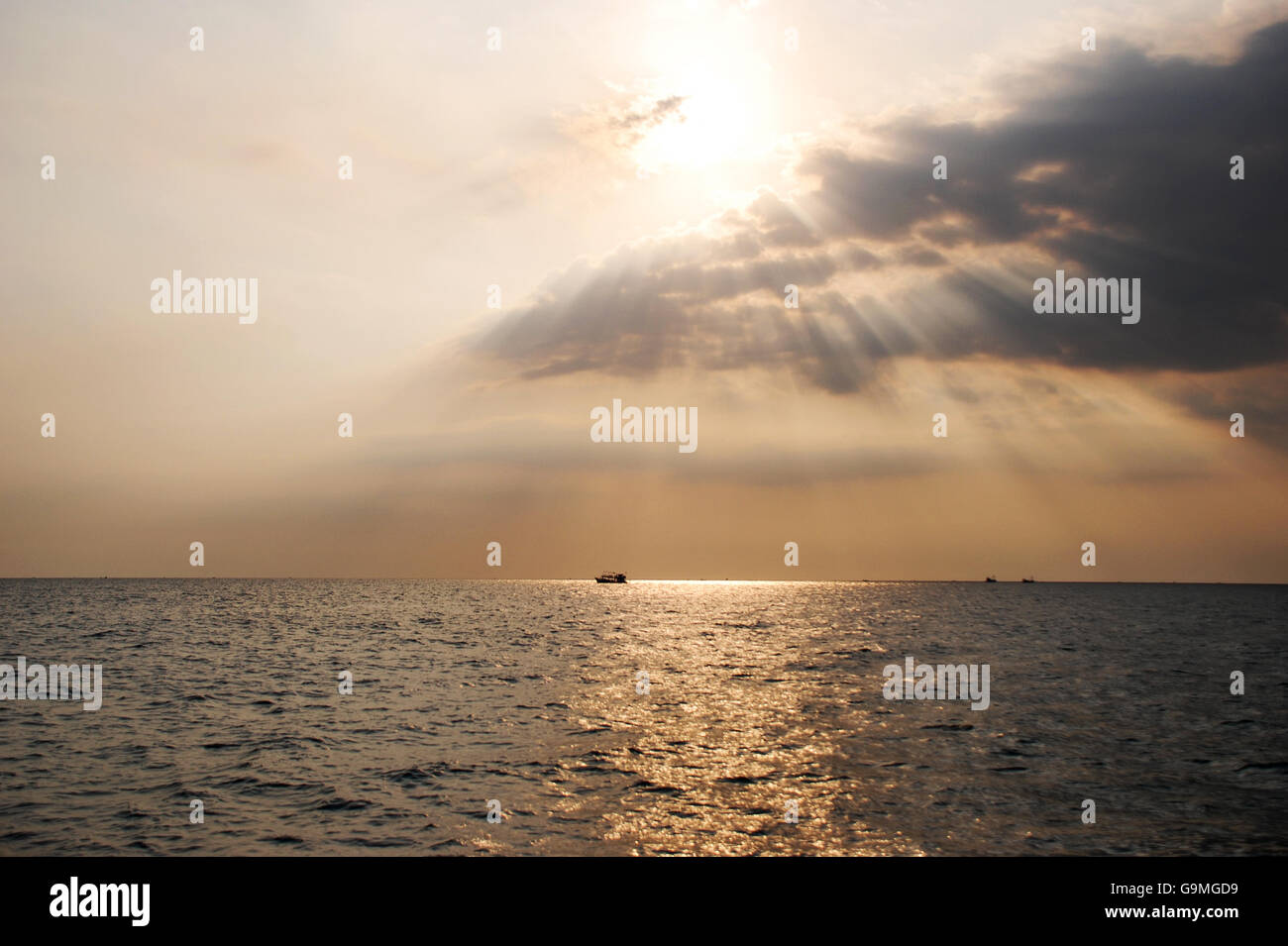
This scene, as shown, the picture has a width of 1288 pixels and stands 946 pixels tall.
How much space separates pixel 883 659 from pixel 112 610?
13193 cm

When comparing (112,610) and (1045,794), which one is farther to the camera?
(112,610)

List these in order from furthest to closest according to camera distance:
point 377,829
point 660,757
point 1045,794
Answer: point 660,757
point 1045,794
point 377,829

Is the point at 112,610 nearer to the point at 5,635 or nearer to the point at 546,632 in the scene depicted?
the point at 5,635

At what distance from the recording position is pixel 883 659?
65312 mm

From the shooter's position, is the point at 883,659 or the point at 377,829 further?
the point at 883,659

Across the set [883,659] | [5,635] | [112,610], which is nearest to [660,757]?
[883,659]
